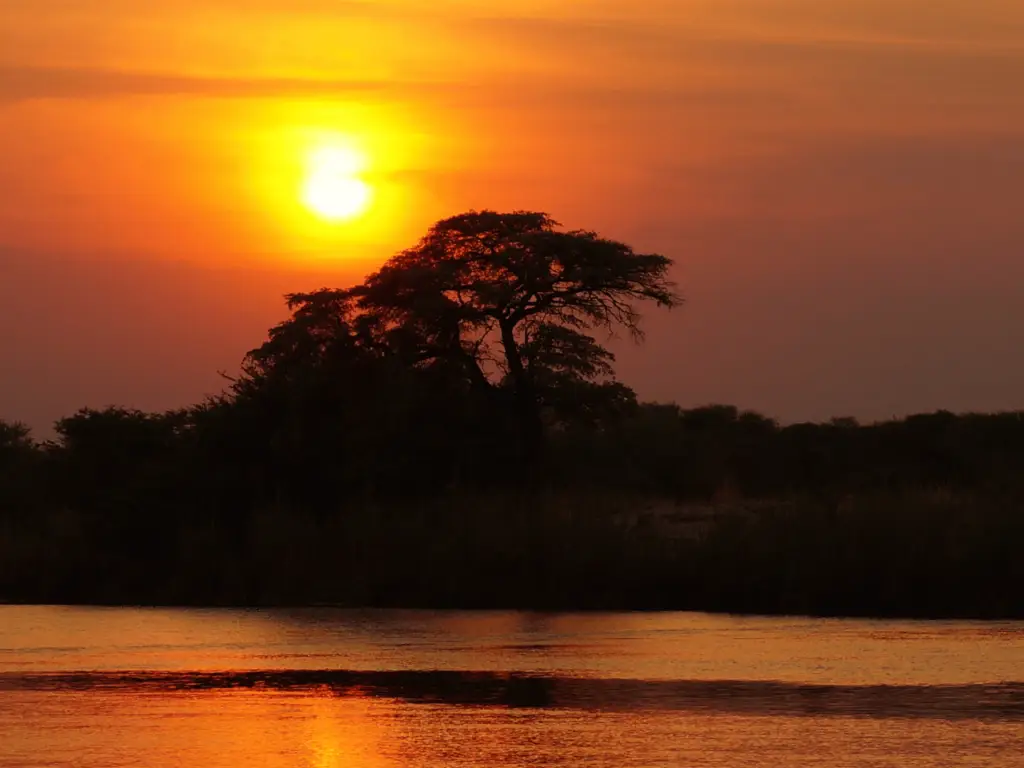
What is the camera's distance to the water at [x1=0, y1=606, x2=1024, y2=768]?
15719 mm

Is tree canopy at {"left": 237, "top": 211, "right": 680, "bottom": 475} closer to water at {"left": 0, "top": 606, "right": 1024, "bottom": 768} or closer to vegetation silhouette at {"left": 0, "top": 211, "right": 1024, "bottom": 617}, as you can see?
vegetation silhouette at {"left": 0, "top": 211, "right": 1024, "bottom": 617}

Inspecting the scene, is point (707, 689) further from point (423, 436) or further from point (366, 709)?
point (423, 436)

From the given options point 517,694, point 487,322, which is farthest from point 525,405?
point 517,694

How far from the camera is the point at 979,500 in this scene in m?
→ 32.8

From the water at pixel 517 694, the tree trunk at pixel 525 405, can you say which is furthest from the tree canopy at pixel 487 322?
the water at pixel 517 694

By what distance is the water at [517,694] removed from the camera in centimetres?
1572

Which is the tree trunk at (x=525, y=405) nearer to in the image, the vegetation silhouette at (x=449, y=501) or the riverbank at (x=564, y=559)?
the vegetation silhouette at (x=449, y=501)

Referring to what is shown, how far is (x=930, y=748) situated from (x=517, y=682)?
6.45 meters

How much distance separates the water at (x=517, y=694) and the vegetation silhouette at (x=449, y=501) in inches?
105

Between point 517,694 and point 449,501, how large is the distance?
60.6 ft

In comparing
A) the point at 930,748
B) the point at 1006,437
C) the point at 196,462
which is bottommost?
the point at 930,748

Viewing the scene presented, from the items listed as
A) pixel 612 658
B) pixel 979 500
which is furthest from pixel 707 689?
pixel 979 500

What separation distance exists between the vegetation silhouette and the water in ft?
8.76

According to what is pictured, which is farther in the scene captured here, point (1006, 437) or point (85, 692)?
point (1006, 437)
